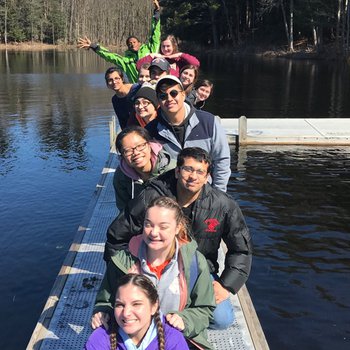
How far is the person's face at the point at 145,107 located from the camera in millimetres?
4684

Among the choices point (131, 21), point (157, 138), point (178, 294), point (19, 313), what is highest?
point (131, 21)

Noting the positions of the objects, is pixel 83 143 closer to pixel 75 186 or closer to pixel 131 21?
pixel 75 186

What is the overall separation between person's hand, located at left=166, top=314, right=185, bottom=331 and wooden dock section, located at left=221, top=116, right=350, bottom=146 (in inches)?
490

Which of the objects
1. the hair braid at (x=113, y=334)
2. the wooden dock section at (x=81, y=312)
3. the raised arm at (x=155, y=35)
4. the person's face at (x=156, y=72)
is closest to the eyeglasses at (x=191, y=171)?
the hair braid at (x=113, y=334)

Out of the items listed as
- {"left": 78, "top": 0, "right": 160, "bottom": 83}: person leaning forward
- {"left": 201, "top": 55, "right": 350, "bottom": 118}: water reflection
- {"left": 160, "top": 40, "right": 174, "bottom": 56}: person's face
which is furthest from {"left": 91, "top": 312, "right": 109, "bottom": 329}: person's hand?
{"left": 201, "top": 55, "right": 350, "bottom": 118}: water reflection

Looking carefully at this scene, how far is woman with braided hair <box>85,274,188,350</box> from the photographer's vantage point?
2.74 m

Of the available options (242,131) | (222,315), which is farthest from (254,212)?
(222,315)

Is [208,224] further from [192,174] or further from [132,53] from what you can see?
[132,53]

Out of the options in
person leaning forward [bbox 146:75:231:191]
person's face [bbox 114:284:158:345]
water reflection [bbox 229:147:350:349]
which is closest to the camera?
person's face [bbox 114:284:158:345]

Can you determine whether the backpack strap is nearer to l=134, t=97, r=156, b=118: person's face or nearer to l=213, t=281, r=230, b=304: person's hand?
l=213, t=281, r=230, b=304: person's hand

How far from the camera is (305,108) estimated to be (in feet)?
76.7

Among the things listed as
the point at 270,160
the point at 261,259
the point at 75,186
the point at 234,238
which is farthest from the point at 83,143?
the point at 234,238

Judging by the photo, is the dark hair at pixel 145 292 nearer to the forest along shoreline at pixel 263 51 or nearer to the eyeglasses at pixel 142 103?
the eyeglasses at pixel 142 103

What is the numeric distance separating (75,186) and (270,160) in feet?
19.3
